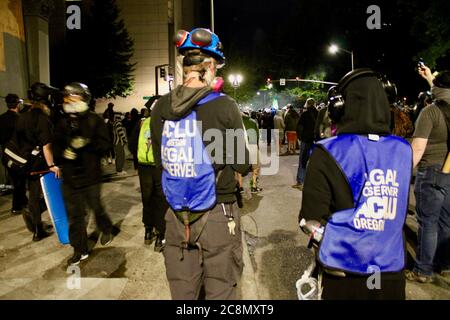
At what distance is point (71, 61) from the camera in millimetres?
32688

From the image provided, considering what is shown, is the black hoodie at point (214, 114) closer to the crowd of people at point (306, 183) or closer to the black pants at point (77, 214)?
the crowd of people at point (306, 183)

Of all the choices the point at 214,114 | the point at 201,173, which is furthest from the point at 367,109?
the point at 201,173

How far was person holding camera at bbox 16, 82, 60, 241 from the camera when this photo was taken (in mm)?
4969

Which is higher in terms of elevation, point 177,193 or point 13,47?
point 13,47

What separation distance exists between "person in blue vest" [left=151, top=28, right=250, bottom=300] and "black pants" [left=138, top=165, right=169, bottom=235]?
246 cm

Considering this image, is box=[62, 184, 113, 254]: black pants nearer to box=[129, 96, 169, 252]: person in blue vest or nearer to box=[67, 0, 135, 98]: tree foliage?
box=[129, 96, 169, 252]: person in blue vest

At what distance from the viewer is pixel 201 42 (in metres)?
2.29

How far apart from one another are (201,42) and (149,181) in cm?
292

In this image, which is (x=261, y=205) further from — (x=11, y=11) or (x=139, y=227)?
(x=11, y=11)

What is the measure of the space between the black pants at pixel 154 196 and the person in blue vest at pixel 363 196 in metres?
3.08

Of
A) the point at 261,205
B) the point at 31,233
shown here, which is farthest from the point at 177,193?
the point at 261,205

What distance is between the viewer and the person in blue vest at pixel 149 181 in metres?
4.73

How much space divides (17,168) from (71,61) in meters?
30.6

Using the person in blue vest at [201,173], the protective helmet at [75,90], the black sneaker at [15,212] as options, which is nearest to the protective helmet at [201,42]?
the person in blue vest at [201,173]
